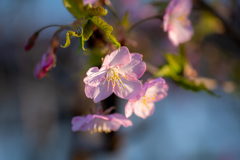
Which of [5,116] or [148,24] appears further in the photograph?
[5,116]

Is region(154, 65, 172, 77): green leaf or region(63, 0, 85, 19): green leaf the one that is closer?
region(63, 0, 85, 19): green leaf

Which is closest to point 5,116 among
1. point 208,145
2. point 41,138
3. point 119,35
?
point 41,138

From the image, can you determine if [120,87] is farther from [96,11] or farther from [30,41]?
[30,41]

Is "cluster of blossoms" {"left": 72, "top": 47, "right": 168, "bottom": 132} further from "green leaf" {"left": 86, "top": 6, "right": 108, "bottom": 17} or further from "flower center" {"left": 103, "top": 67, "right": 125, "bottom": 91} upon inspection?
"green leaf" {"left": 86, "top": 6, "right": 108, "bottom": 17}

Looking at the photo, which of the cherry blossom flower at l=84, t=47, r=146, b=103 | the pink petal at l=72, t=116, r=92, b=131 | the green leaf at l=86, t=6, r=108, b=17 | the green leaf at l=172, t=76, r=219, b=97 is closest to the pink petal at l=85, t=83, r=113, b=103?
the cherry blossom flower at l=84, t=47, r=146, b=103

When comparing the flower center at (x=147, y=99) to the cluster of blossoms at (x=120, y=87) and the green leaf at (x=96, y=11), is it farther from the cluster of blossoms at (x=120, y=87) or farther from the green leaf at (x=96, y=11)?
the green leaf at (x=96, y=11)

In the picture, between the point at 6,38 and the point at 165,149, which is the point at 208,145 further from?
the point at 6,38
